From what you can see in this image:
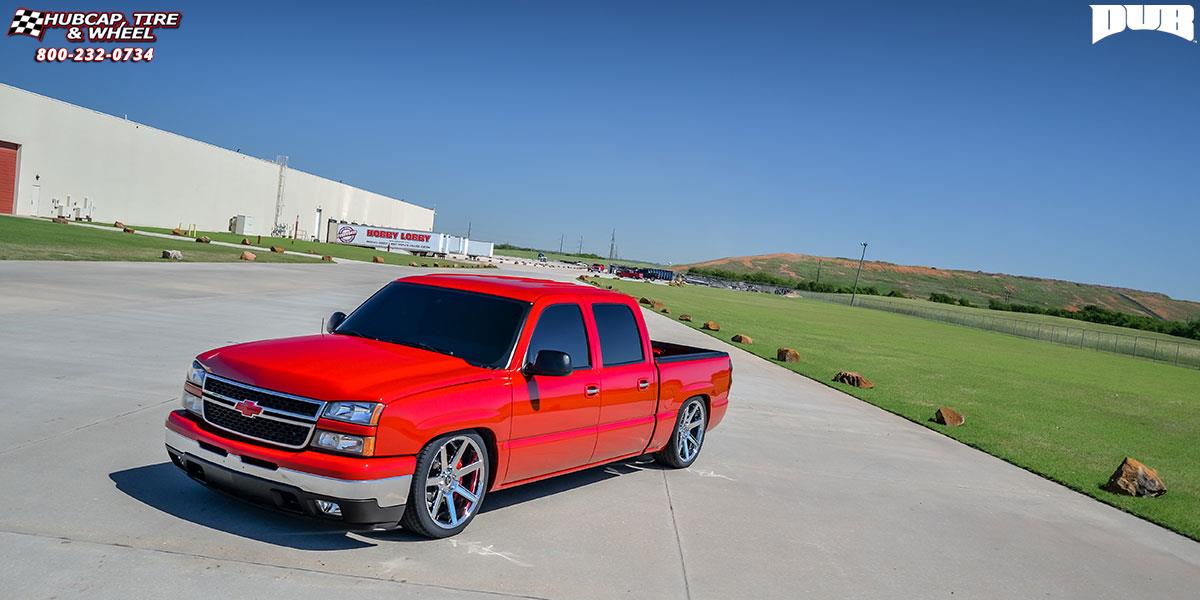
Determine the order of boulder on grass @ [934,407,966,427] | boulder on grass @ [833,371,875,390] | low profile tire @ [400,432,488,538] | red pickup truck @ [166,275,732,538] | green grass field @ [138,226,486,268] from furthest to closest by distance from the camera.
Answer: green grass field @ [138,226,486,268] → boulder on grass @ [833,371,875,390] → boulder on grass @ [934,407,966,427] → low profile tire @ [400,432,488,538] → red pickup truck @ [166,275,732,538]

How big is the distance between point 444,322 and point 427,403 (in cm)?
135

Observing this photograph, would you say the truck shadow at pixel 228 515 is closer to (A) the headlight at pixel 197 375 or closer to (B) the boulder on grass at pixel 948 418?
(A) the headlight at pixel 197 375

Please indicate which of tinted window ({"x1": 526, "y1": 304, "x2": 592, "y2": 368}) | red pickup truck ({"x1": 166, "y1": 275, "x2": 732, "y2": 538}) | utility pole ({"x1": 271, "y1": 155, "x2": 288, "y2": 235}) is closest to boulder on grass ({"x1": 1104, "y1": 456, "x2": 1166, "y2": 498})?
red pickup truck ({"x1": 166, "y1": 275, "x2": 732, "y2": 538})

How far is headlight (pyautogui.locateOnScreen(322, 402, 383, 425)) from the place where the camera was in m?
5.39

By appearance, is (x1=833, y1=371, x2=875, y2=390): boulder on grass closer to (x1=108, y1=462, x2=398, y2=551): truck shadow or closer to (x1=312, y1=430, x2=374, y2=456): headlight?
(x1=108, y1=462, x2=398, y2=551): truck shadow

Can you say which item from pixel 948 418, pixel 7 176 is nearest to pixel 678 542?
pixel 948 418

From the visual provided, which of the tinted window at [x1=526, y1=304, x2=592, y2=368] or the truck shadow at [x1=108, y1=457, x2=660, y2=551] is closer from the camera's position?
the truck shadow at [x1=108, y1=457, x2=660, y2=551]

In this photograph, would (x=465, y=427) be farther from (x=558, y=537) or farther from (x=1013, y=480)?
(x=1013, y=480)

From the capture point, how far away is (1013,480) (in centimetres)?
1082

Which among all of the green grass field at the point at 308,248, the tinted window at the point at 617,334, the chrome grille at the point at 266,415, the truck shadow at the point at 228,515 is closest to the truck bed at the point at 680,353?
the tinted window at the point at 617,334

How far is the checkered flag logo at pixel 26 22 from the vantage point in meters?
51.1

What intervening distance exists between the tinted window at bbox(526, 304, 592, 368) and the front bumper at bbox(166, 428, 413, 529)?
1.66 m

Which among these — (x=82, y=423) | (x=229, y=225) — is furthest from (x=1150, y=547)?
(x=229, y=225)

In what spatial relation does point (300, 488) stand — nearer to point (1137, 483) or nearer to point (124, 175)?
point (1137, 483)
